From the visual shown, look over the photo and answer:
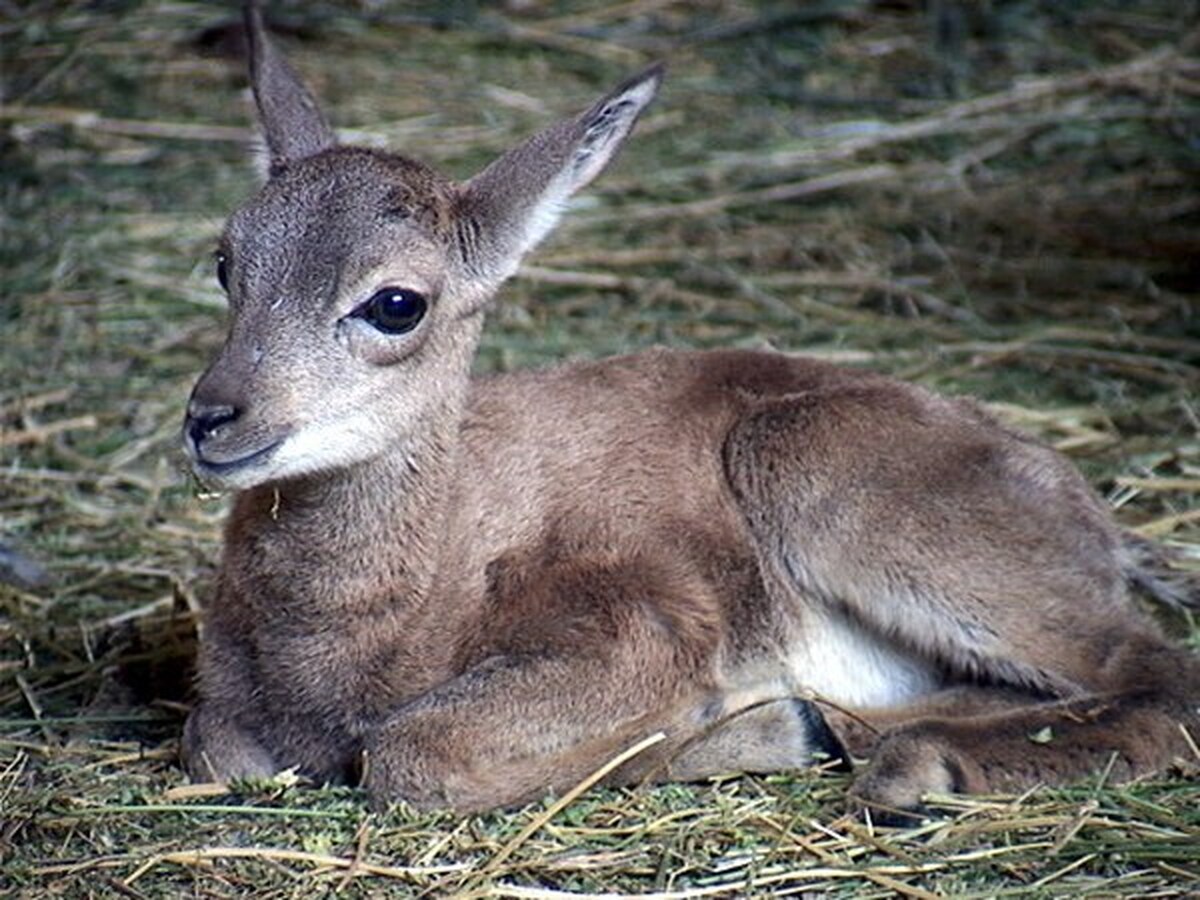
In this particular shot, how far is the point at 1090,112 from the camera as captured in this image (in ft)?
37.9

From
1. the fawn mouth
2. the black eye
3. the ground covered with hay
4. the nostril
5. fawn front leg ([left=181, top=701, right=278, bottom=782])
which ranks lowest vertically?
the ground covered with hay

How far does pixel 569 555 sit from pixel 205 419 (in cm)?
126

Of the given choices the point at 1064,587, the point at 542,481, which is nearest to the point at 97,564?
the point at 542,481

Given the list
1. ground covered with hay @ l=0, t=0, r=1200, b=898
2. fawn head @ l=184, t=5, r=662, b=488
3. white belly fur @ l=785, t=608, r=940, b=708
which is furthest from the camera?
white belly fur @ l=785, t=608, r=940, b=708

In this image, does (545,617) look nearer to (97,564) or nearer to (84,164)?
(97,564)

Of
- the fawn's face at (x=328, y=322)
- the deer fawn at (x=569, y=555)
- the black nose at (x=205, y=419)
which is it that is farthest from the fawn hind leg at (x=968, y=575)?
the black nose at (x=205, y=419)

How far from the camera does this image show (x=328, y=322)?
5.93 m

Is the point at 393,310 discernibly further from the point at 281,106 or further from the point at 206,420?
the point at 281,106

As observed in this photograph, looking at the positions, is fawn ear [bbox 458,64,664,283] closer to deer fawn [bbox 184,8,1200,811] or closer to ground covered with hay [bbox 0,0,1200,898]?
deer fawn [bbox 184,8,1200,811]

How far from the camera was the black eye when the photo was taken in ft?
19.7

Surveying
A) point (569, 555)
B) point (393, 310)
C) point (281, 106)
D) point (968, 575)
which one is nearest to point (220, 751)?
point (569, 555)

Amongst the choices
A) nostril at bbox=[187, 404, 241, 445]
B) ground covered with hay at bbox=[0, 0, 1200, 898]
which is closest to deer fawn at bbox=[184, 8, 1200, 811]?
nostril at bbox=[187, 404, 241, 445]

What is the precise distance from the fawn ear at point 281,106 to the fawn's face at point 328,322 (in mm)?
401

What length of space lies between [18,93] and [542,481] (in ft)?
19.8
